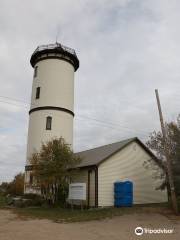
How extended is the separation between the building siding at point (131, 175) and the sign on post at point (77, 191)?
4.71ft

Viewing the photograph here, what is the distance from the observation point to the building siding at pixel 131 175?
81.4 feet

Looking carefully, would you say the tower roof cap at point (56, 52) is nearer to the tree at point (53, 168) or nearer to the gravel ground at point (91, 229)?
the tree at point (53, 168)

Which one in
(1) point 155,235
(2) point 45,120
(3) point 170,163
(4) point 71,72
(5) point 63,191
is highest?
(4) point 71,72

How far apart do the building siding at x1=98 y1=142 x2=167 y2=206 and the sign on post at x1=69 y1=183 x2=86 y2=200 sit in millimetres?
1435

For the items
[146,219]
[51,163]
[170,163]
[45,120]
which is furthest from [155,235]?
[45,120]

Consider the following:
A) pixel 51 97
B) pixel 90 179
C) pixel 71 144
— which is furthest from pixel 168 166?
pixel 51 97

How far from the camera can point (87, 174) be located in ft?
84.8

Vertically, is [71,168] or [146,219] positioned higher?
[71,168]

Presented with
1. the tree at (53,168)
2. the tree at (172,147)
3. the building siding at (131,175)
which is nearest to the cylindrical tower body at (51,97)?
the tree at (53,168)

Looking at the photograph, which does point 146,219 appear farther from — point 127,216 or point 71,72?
point 71,72

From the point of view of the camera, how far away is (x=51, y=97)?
31688 mm

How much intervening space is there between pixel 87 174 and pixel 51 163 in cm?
354

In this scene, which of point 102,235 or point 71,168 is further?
point 71,168

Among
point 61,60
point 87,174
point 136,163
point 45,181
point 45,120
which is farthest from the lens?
point 61,60
